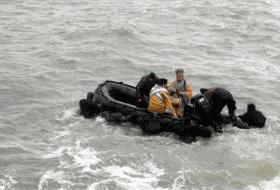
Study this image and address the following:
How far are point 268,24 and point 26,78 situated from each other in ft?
Answer: 58.6

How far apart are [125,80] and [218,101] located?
249 inches

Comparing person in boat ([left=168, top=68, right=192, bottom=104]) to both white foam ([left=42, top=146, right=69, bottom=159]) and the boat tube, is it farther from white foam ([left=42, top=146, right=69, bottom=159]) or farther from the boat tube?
white foam ([left=42, top=146, right=69, bottom=159])

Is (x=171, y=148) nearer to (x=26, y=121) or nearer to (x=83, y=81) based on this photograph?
(x=26, y=121)

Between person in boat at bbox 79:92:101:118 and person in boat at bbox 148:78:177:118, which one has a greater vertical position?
person in boat at bbox 148:78:177:118

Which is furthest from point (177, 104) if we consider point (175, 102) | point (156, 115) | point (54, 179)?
point (54, 179)

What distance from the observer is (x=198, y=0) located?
3825cm

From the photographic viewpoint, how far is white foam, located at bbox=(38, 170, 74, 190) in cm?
1315

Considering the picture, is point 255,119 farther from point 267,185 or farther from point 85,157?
point 85,157

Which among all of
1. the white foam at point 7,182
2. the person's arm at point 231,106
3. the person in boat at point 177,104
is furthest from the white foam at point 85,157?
the person's arm at point 231,106

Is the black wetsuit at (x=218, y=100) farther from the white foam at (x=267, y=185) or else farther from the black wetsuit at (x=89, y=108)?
the black wetsuit at (x=89, y=108)

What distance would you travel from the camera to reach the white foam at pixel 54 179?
1315 cm

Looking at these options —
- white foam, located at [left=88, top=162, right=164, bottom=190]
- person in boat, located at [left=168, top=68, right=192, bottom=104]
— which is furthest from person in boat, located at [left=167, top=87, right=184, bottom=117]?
white foam, located at [left=88, top=162, right=164, bottom=190]

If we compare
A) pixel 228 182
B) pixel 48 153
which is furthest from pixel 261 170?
pixel 48 153

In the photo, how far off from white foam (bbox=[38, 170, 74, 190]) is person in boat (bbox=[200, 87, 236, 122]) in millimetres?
4906
